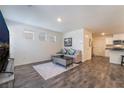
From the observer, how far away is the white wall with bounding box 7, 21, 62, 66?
191 inches

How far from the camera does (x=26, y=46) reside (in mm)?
5398

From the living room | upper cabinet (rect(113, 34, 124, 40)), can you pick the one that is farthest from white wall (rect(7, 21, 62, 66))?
upper cabinet (rect(113, 34, 124, 40))

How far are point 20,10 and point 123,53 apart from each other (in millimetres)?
5666

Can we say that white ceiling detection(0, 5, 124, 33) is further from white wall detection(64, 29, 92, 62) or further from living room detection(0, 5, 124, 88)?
white wall detection(64, 29, 92, 62)

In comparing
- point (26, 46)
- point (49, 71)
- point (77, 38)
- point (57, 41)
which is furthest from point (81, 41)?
point (26, 46)

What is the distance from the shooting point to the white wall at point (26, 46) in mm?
4855

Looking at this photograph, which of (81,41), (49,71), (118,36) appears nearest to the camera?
(49,71)

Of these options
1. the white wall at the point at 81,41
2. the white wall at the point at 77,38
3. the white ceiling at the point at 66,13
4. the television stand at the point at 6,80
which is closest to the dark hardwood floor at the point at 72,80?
the television stand at the point at 6,80

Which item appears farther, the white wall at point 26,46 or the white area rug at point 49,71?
the white wall at point 26,46

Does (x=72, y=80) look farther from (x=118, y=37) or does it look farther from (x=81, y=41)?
(x=118, y=37)

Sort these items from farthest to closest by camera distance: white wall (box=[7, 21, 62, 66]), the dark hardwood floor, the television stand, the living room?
white wall (box=[7, 21, 62, 66]) → the living room → the dark hardwood floor → the television stand

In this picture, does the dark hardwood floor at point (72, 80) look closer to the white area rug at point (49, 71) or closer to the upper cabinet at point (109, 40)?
the white area rug at point (49, 71)
